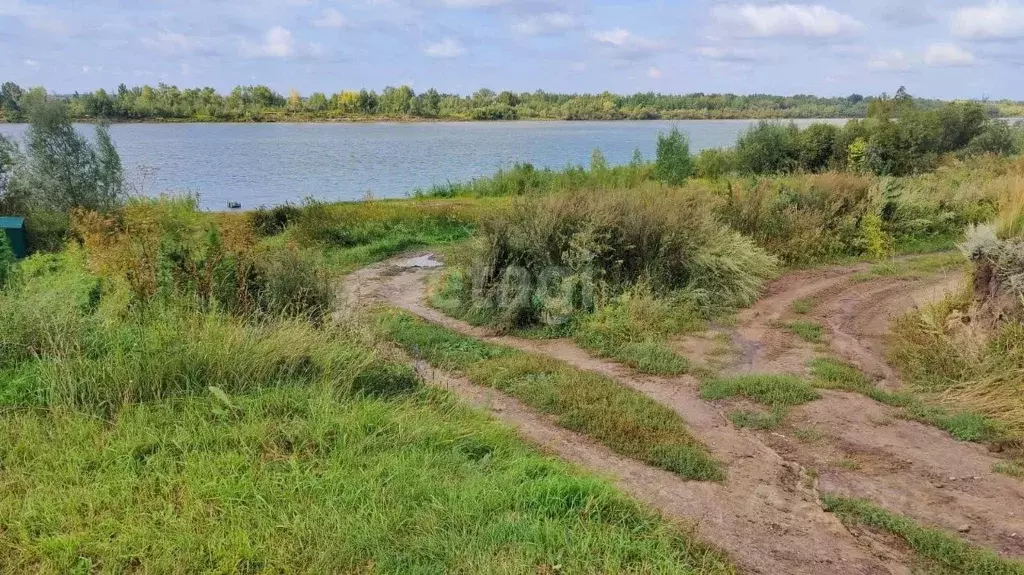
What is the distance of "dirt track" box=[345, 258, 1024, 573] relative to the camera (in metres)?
4.15

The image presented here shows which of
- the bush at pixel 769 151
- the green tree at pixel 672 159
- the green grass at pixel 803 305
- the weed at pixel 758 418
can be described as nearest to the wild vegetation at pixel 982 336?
the green grass at pixel 803 305

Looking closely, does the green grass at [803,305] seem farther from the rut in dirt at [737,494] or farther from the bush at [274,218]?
the bush at [274,218]

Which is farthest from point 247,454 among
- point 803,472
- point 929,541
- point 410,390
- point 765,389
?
point 765,389

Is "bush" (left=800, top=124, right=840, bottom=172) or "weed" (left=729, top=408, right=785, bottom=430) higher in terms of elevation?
"bush" (left=800, top=124, right=840, bottom=172)

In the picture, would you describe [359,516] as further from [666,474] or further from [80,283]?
[80,283]

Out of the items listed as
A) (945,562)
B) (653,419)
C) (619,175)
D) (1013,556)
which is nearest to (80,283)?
(653,419)

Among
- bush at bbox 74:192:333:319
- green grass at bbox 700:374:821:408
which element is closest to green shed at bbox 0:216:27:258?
bush at bbox 74:192:333:319

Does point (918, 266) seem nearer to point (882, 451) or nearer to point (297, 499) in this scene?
point (882, 451)

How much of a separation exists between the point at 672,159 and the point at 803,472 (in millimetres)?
16935

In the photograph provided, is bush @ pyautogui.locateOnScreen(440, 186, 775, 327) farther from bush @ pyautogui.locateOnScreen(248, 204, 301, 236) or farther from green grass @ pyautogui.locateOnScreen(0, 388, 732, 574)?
bush @ pyautogui.locateOnScreen(248, 204, 301, 236)

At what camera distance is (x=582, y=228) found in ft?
33.8

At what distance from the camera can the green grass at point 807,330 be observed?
8703 millimetres

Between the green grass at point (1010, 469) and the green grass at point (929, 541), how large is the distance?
4.40 ft

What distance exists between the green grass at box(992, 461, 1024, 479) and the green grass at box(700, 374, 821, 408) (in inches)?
66.2
